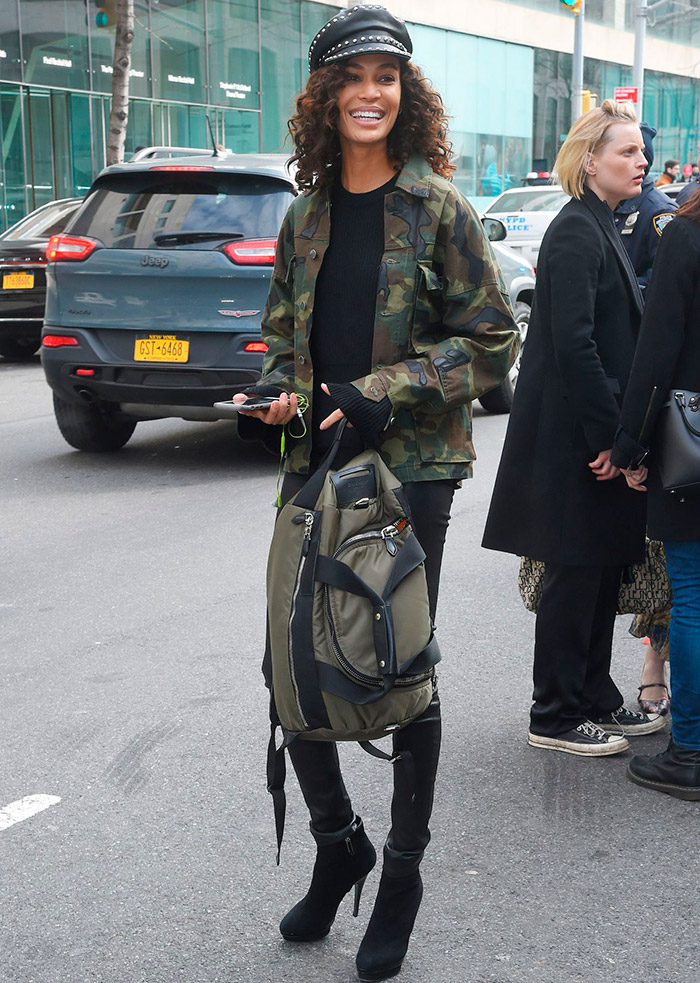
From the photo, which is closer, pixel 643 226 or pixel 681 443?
pixel 681 443

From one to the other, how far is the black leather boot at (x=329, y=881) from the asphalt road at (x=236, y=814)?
4 cm

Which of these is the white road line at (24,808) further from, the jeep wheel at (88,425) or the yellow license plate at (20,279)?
the yellow license plate at (20,279)

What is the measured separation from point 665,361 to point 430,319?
3.03 ft

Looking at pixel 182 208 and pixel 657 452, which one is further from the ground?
pixel 182 208

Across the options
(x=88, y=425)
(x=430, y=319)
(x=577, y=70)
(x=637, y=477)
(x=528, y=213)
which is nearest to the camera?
(x=430, y=319)

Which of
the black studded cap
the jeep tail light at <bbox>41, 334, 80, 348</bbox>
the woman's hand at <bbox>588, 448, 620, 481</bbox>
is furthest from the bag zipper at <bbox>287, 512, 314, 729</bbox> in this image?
the jeep tail light at <bbox>41, 334, 80, 348</bbox>

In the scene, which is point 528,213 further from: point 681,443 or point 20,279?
point 681,443

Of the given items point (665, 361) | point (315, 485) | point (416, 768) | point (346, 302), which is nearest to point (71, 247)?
point (665, 361)

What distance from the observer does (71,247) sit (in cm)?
836

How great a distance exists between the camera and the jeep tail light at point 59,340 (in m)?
8.37

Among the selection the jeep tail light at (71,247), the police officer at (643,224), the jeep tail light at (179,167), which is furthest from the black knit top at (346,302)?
the jeep tail light at (71,247)

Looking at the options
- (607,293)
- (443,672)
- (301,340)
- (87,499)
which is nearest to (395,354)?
(301,340)

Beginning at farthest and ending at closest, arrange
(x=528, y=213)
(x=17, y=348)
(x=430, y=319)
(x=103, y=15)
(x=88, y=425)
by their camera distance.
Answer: (x=103, y=15), (x=528, y=213), (x=17, y=348), (x=88, y=425), (x=430, y=319)

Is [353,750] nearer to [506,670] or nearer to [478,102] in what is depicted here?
[506,670]
